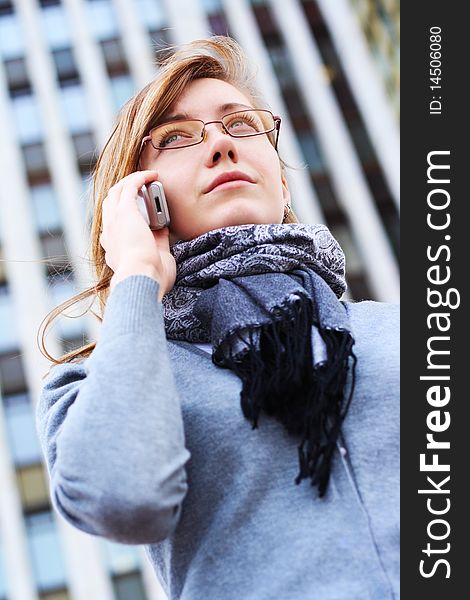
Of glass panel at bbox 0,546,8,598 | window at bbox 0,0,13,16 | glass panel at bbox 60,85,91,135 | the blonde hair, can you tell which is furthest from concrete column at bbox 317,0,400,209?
the blonde hair

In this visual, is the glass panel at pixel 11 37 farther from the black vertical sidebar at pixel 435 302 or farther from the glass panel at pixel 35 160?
the black vertical sidebar at pixel 435 302

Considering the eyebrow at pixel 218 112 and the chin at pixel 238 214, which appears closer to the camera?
the chin at pixel 238 214

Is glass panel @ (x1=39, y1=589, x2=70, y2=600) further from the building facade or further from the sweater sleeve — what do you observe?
the sweater sleeve

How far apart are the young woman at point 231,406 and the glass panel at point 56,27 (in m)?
27.0

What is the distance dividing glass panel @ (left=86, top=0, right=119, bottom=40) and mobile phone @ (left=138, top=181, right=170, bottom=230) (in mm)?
26525

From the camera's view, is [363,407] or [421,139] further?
[421,139]

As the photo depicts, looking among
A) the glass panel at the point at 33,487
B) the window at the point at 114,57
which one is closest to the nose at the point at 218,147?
the glass panel at the point at 33,487

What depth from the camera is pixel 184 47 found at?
2658 millimetres

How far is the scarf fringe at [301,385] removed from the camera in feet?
5.64

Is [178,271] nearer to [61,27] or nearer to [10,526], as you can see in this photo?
[10,526]

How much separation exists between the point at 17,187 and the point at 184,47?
24.1m

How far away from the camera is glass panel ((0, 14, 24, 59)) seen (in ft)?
91.2

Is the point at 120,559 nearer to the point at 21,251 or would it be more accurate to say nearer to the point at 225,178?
the point at 21,251

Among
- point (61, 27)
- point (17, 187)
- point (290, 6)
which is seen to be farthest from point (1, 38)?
point (290, 6)
